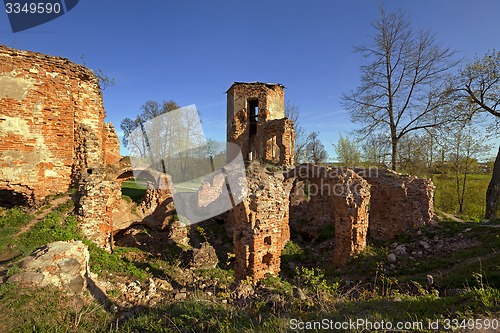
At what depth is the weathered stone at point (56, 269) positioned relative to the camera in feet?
15.0

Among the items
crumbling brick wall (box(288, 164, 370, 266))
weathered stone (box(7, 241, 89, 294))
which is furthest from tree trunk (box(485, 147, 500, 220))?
weathered stone (box(7, 241, 89, 294))

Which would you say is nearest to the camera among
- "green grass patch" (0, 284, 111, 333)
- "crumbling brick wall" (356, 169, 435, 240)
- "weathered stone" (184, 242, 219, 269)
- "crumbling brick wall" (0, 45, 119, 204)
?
"green grass patch" (0, 284, 111, 333)

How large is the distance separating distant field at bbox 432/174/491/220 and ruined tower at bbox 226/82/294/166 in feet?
43.4

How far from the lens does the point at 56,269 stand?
4.89 m

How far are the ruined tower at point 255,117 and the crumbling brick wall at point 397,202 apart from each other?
7643 millimetres

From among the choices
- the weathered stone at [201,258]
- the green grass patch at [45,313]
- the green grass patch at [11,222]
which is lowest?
the weathered stone at [201,258]

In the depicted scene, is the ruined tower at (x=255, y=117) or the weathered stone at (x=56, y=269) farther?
the ruined tower at (x=255, y=117)

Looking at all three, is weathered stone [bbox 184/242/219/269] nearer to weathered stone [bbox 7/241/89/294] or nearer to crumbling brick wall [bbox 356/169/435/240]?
weathered stone [bbox 7/241/89/294]

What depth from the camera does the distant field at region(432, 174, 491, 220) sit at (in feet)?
59.8

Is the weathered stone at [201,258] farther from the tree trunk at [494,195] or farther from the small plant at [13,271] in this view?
the tree trunk at [494,195]

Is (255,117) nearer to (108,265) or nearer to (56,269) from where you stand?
(108,265)

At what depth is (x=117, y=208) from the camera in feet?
42.5

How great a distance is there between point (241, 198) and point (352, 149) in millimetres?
18227

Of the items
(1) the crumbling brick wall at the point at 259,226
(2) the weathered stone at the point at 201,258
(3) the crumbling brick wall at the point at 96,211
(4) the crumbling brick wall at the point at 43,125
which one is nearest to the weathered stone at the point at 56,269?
(3) the crumbling brick wall at the point at 96,211
